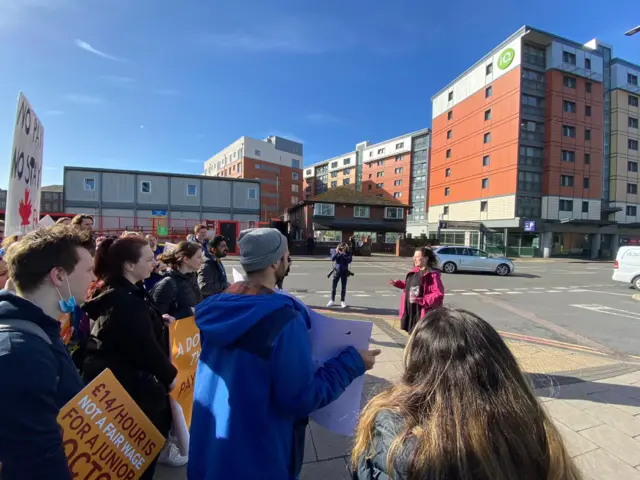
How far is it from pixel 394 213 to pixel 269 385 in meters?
38.2

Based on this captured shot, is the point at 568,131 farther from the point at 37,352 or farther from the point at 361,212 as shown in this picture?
the point at 37,352

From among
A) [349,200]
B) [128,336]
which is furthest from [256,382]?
[349,200]

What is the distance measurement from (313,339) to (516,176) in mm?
42027

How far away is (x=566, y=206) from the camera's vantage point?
37500 mm

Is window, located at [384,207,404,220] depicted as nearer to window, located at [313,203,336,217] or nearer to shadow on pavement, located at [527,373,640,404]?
window, located at [313,203,336,217]

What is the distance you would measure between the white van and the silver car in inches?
189

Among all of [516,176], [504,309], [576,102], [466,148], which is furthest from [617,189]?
[504,309]

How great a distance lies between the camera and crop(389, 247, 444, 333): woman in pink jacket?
399 centimetres

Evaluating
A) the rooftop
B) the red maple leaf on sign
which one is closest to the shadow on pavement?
the red maple leaf on sign

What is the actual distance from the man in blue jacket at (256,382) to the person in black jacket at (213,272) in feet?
11.0

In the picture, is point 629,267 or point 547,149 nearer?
point 629,267

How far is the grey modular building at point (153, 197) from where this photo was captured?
29875 millimetres

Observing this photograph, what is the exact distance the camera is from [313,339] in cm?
159

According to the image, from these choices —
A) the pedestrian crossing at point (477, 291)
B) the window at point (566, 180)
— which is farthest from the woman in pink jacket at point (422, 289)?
the window at point (566, 180)
